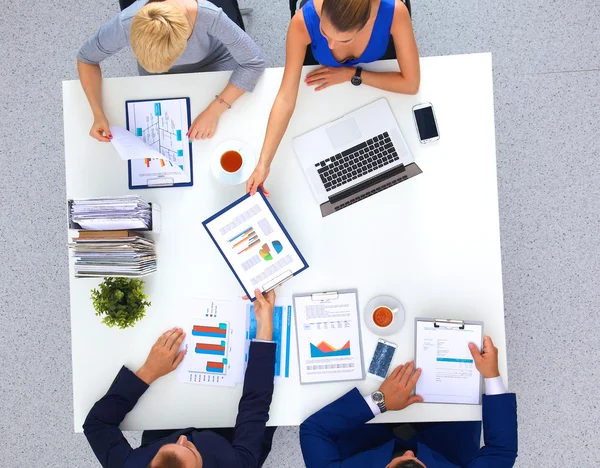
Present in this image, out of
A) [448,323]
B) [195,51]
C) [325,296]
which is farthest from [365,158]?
[195,51]

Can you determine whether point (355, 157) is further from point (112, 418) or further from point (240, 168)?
point (112, 418)

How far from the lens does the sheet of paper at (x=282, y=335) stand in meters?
1.49

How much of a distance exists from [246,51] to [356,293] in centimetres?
84

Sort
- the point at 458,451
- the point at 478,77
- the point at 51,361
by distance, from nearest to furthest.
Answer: the point at 478,77
the point at 458,451
the point at 51,361

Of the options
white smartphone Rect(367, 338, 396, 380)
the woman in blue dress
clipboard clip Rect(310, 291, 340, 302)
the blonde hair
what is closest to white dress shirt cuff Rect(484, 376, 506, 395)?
white smartphone Rect(367, 338, 396, 380)

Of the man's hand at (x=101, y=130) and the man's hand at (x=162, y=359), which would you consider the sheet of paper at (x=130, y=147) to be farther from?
the man's hand at (x=162, y=359)

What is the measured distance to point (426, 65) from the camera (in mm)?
1478

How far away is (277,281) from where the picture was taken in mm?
1458

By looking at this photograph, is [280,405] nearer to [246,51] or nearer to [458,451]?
[458,451]

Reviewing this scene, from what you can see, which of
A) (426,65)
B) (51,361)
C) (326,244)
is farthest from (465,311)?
(51,361)

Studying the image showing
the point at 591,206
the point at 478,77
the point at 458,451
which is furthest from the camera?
the point at 591,206

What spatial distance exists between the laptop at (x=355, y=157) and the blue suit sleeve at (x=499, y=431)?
72cm

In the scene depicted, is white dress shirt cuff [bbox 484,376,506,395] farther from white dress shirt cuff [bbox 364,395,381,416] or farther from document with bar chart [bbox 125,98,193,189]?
document with bar chart [bbox 125,98,193,189]

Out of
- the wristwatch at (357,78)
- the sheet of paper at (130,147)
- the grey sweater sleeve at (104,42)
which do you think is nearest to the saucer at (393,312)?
the wristwatch at (357,78)
